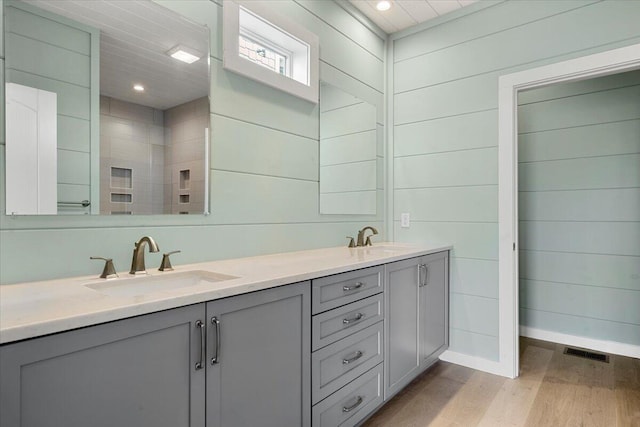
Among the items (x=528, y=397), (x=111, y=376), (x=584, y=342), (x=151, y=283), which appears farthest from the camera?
(x=584, y=342)

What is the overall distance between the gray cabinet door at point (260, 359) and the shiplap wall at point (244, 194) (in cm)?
59

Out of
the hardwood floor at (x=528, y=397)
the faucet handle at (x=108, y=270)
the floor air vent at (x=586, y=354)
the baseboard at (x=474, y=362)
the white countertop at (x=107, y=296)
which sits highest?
the faucet handle at (x=108, y=270)

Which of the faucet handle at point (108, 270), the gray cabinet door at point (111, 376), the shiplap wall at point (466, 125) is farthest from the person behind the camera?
the shiplap wall at point (466, 125)

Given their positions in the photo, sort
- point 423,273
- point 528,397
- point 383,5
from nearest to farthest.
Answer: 1. point 528,397
2. point 423,273
3. point 383,5

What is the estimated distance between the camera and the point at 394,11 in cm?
276

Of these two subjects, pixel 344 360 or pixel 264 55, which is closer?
pixel 344 360

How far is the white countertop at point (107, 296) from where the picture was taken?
0.81m

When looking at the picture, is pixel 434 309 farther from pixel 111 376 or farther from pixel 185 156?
pixel 111 376

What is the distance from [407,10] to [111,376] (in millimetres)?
2941

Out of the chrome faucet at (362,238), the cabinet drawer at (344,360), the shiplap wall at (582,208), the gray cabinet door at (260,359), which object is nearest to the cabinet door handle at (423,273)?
the chrome faucet at (362,238)

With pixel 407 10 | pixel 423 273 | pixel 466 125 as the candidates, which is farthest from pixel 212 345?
pixel 407 10

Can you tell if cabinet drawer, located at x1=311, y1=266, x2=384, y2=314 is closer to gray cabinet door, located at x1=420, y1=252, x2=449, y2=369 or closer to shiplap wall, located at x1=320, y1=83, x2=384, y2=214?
gray cabinet door, located at x1=420, y1=252, x2=449, y2=369

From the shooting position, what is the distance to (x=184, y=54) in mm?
1688

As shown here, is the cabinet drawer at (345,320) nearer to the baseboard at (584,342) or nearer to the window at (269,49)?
the window at (269,49)
